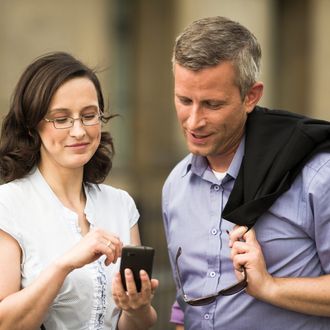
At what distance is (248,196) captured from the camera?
135 inches

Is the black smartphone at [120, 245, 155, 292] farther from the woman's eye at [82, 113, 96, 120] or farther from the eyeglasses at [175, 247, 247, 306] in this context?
the woman's eye at [82, 113, 96, 120]

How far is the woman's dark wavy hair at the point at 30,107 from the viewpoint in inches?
140

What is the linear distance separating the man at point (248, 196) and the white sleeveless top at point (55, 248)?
314 millimetres

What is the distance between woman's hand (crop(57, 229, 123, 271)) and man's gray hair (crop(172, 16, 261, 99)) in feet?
2.17

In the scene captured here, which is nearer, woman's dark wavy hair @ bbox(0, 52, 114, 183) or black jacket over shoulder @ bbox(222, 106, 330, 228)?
black jacket over shoulder @ bbox(222, 106, 330, 228)

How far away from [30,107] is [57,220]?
0.43 metres

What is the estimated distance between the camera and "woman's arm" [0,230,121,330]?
332 centimetres

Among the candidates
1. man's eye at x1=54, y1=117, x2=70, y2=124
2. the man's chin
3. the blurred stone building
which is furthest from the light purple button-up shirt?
the blurred stone building

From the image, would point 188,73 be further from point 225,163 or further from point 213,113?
point 225,163

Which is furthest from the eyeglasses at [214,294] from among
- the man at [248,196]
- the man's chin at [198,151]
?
the man's chin at [198,151]

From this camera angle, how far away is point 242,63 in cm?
Result: 346

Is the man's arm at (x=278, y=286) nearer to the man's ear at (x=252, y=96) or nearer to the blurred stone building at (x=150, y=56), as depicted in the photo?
the man's ear at (x=252, y=96)

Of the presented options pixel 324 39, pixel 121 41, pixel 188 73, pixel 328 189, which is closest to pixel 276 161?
pixel 328 189

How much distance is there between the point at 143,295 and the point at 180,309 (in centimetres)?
53
